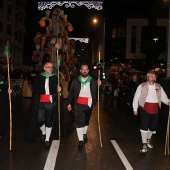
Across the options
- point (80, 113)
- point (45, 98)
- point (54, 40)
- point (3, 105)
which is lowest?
point (80, 113)

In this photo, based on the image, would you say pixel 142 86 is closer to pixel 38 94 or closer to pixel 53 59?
pixel 38 94

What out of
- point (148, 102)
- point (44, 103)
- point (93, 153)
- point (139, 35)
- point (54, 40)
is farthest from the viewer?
point (139, 35)

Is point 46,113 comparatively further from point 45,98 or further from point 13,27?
point 13,27

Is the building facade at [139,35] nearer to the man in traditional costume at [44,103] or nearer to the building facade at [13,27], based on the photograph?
the building facade at [13,27]

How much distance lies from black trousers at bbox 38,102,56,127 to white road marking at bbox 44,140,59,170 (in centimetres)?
53

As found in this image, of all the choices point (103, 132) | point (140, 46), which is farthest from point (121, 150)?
point (140, 46)

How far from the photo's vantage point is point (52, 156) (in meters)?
6.42

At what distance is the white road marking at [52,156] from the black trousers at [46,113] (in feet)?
1.75

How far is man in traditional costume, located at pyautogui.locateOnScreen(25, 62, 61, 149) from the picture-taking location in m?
7.07

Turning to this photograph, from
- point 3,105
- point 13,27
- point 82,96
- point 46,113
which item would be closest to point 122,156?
point 82,96

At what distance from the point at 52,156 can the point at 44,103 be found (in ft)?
4.13

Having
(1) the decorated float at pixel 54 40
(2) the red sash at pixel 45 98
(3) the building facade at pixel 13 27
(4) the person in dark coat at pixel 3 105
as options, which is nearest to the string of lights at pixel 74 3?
(1) the decorated float at pixel 54 40

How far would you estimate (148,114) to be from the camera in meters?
6.95

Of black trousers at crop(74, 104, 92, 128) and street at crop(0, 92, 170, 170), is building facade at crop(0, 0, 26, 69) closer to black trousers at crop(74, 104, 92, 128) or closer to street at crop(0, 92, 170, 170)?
street at crop(0, 92, 170, 170)
